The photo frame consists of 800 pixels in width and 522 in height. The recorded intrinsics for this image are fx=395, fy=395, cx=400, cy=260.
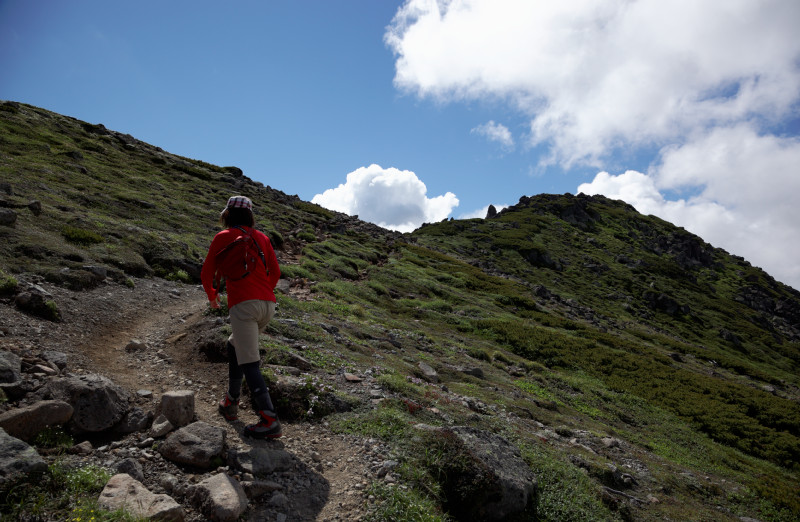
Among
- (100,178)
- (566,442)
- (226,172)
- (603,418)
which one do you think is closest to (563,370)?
(603,418)

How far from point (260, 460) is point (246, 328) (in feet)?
6.71

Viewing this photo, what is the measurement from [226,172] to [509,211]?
→ 318 ft

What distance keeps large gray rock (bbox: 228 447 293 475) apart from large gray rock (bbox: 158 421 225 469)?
0.23 meters

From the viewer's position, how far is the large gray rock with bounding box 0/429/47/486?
4.23 m

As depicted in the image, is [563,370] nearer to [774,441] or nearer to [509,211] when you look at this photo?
[774,441]

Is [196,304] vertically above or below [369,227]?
below

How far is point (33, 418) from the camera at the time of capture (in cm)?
519

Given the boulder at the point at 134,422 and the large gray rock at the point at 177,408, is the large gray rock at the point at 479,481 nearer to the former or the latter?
the large gray rock at the point at 177,408

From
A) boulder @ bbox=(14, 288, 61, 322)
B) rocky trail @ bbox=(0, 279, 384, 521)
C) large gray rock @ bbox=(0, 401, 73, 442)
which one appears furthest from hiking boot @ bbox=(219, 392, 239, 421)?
boulder @ bbox=(14, 288, 61, 322)

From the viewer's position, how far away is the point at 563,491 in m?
7.87

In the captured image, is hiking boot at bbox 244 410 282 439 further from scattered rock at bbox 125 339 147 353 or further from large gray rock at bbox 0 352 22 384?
scattered rock at bbox 125 339 147 353

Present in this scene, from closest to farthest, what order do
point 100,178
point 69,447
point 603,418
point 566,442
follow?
1. point 69,447
2. point 566,442
3. point 603,418
4. point 100,178

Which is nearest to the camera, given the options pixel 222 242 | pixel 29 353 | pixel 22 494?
pixel 22 494

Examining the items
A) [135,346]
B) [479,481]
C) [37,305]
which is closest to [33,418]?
[135,346]
